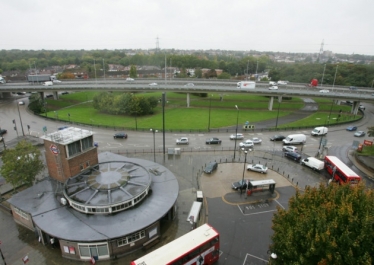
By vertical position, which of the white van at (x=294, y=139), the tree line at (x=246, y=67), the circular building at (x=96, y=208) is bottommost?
the white van at (x=294, y=139)

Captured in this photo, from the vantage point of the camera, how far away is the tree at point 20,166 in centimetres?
2753

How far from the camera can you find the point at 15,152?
28.3m

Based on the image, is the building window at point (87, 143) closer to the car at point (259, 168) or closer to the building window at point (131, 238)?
the building window at point (131, 238)

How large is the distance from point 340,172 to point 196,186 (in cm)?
1966

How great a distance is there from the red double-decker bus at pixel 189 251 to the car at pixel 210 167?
15.3m

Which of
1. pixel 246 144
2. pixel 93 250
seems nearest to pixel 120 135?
pixel 246 144

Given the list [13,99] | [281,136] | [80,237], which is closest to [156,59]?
[13,99]

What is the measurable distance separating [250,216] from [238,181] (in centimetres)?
711

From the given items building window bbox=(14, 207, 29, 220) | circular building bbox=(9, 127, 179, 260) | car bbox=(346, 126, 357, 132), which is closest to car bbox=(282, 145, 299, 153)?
car bbox=(346, 126, 357, 132)

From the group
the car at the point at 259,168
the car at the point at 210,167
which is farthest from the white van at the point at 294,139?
the car at the point at 210,167

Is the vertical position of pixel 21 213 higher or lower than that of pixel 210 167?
higher

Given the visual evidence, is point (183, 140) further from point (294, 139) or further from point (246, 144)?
point (294, 139)

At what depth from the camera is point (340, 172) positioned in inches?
1282

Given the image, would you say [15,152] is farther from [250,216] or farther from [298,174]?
[298,174]
